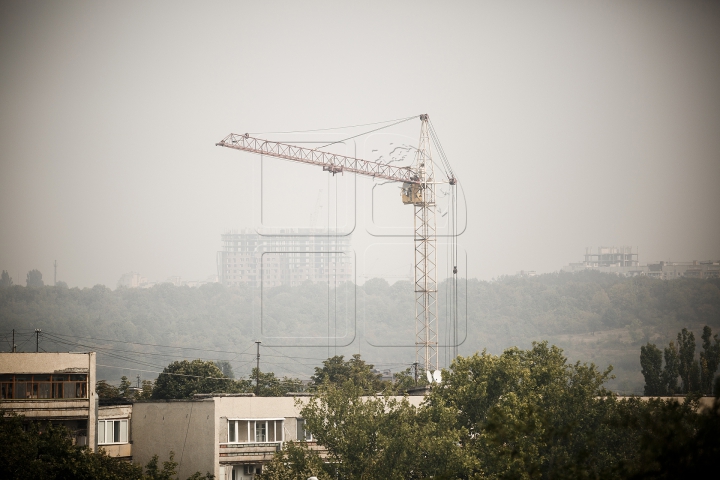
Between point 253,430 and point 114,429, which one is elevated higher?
point 253,430

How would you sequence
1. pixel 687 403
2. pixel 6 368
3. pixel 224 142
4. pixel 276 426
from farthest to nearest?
pixel 224 142, pixel 6 368, pixel 276 426, pixel 687 403

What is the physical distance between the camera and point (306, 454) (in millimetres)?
43469

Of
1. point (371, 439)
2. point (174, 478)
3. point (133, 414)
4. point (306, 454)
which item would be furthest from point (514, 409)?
point (133, 414)

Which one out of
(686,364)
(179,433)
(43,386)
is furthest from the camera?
(686,364)

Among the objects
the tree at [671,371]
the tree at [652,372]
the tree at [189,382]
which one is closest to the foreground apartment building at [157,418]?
the tree at [189,382]

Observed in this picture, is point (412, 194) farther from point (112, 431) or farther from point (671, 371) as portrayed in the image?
point (112, 431)

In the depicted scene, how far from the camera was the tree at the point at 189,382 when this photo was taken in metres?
104

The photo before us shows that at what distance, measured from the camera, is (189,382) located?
10575cm

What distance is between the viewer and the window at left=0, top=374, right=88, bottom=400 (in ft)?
176

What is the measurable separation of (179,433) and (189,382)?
56.1 metres

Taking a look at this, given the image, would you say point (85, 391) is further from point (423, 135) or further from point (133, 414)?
point (423, 135)

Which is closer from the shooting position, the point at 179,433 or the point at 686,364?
the point at 179,433

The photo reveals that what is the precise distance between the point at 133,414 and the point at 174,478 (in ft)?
17.8

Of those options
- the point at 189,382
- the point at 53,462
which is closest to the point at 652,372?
the point at 189,382
